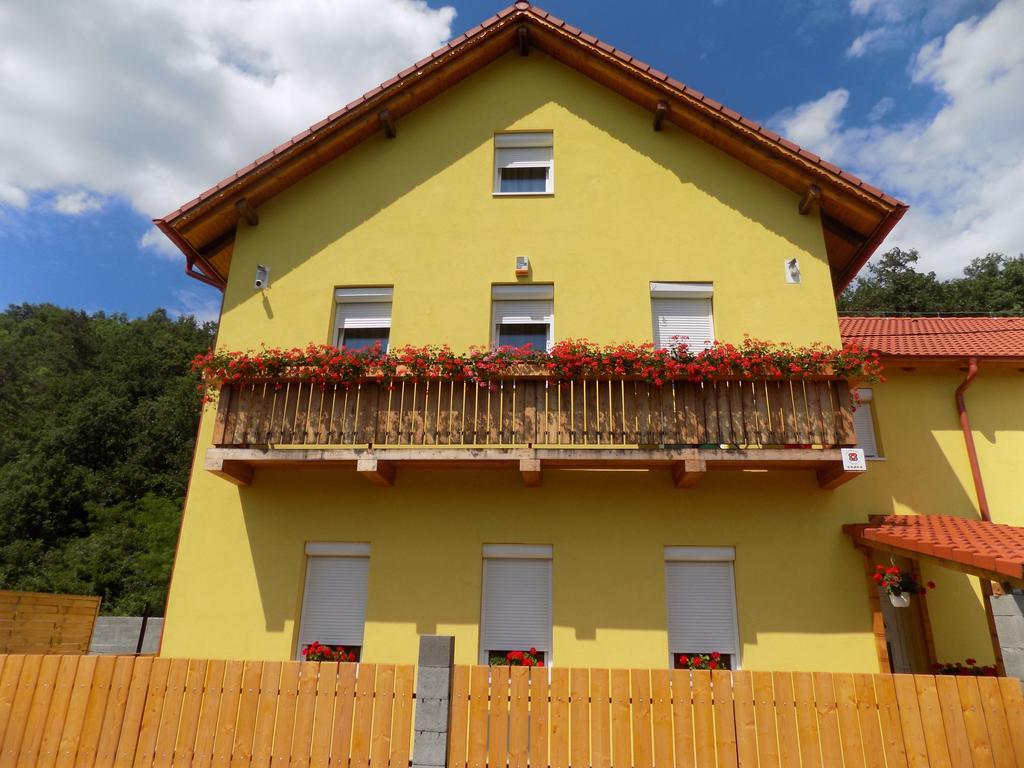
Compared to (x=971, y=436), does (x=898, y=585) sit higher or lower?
lower

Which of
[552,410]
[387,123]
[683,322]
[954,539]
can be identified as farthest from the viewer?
[387,123]

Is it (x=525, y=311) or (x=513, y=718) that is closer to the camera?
(x=513, y=718)

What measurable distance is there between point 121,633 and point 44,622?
8.40 metres

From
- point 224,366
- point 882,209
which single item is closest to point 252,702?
point 224,366

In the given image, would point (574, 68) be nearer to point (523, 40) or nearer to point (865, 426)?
point (523, 40)

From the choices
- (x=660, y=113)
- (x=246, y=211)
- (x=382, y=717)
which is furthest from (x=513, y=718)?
(x=660, y=113)

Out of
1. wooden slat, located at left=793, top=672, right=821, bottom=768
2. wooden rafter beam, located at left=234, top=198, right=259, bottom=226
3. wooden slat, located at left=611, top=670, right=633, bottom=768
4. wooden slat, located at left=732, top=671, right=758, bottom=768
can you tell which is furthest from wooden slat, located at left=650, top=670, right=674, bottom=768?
wooden rafter beam, located at left=234, top=198, right=259, bottom=226

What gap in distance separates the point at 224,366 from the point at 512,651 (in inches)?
→ 215

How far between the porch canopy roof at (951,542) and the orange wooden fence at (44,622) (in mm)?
13670

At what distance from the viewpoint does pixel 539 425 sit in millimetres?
8141

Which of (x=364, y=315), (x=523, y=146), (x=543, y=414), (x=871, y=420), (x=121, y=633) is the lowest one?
(x=121, y=633)

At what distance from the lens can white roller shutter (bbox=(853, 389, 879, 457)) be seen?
32.9 feet

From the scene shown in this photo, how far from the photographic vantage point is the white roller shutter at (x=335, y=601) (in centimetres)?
841

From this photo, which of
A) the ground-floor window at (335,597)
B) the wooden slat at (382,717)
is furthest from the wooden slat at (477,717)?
the ground-floor window at (335,597)
